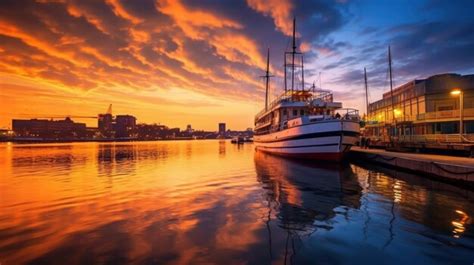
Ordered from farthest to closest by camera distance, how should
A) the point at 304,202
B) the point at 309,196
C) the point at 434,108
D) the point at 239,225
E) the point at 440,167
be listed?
the point at 434,108 → the point at 440,167 → the point at 309,196 → the point at 304,202 → the point at 239,225

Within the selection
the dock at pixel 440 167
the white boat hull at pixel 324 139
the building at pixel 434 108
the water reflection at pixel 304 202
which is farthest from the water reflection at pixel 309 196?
the building at pixel 434 108

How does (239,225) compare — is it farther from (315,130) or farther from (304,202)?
(315,130)

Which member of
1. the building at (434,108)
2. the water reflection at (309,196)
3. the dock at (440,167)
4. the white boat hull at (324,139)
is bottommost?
the water reflection at (309,196)

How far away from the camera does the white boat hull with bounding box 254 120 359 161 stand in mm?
27203

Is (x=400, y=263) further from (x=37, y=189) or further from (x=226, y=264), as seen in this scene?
(x=37, y=189)

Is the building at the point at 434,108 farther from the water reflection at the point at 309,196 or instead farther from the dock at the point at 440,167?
the water reflection at the point at 309,196

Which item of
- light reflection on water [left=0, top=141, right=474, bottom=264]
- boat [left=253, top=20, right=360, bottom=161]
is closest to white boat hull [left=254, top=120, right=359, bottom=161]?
boat [left=253, top=20, right=360, bottom=161]

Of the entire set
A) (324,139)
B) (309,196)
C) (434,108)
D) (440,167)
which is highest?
(434,108)

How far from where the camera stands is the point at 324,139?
28.1 m

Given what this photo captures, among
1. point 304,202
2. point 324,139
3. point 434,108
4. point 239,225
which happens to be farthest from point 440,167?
point 434,108

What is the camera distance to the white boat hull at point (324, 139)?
27203mm

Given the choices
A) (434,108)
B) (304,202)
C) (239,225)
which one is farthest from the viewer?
(434,108)

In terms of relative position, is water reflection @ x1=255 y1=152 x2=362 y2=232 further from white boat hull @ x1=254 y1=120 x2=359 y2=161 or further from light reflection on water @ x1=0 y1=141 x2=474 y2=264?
white boat hull @ x1=254 y1=120 x2=359 y2=161

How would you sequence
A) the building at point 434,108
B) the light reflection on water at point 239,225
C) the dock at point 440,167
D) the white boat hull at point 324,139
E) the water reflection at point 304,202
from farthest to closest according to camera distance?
1. the building at point 434,108
2. the white boat hull at point 324,139
3. the dock at point 440,167
4. the water reflection at point 304,202
5. the light reflection on water at point 239,225
